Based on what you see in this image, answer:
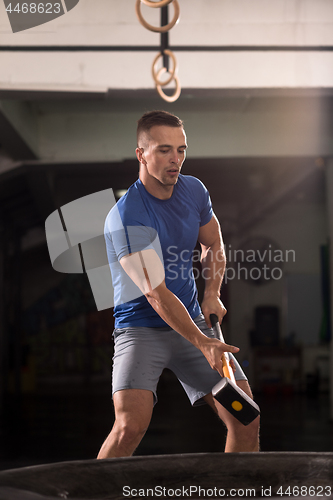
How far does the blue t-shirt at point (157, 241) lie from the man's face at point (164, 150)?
3.8 inches

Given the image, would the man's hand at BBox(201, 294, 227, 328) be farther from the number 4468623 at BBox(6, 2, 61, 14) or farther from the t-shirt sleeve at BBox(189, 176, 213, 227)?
the number 4468623 at BBox(6, 2, 61, 14)

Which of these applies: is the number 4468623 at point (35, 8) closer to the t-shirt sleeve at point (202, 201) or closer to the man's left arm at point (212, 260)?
the t-shirt sleeve at point (202, 201)

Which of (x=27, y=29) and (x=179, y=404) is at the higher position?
(x=27, y=29)

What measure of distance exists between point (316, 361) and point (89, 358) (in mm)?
3561

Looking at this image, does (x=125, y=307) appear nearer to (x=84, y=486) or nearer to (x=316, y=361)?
(x=84, y=486)

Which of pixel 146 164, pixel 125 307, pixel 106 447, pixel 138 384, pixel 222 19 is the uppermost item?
pixel 222 19

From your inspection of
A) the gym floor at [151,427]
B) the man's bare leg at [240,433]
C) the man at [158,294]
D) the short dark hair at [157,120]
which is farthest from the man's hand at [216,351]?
the gym floor at [151,427]

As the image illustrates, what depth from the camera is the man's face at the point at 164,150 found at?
1.57 m

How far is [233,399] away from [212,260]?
56cm

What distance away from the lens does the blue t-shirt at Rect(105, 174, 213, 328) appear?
62.8 inches

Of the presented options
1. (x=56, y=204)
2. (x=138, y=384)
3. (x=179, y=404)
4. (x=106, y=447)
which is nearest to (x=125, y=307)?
(x=138, y=384)

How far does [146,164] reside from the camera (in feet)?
5.36

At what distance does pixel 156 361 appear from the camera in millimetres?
1615

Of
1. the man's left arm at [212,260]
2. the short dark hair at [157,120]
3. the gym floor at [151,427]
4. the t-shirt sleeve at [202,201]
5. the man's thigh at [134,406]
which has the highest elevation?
the short dark hair at [157,120]
